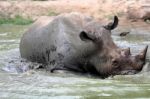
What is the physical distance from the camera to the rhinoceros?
8.98m

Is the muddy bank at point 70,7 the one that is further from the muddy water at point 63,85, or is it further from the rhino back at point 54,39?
the muddy water at point 63,85

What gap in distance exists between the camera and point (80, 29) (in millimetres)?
9734

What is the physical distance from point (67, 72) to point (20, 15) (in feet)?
32.1

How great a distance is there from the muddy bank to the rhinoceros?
7619 millimetres

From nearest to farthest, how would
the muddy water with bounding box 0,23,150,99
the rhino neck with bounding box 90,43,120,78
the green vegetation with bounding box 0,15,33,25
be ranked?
the muddy water with bounding box 0,23,150,99
the rhino neck with bounding box 90,43,120,78
the green vegetation with bounding box 0,15,33,25

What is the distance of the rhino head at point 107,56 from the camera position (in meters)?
8.85

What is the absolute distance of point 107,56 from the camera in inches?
362

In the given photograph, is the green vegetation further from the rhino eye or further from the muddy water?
the rhino eye

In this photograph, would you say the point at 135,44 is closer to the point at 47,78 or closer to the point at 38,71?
the point at 38,71

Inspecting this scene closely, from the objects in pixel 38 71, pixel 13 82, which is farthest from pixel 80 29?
pixel 13 82

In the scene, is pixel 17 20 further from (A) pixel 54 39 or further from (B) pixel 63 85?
(B) pixel 63 85

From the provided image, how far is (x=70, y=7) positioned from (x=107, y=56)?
1011 cm

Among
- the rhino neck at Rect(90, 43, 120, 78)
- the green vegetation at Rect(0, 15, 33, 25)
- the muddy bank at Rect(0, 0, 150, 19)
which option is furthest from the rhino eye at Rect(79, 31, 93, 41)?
the green vegetation at Rect(0, 15, 33, 25)

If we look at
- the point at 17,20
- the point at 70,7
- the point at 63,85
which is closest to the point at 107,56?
the point at 63,85
